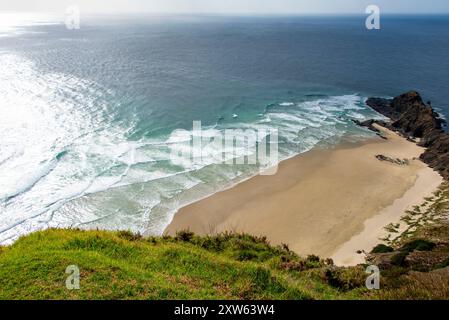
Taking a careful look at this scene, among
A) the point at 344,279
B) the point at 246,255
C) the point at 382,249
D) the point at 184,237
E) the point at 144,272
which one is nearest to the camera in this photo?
the point at 144,272

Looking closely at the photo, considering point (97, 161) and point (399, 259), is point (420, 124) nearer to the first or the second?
point (399, 259)

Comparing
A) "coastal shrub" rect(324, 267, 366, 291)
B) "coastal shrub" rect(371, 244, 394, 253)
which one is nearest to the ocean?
"coastal shrub" rect(371, 244, 394, 253)

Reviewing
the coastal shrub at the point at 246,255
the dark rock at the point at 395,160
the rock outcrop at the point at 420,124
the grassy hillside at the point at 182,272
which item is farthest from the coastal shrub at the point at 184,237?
the dark rock at the point at 395,160

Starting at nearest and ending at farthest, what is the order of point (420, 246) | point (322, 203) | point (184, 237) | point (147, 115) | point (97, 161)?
point (184, 237)
point (420, 246)
point (322, 203)
point (97, 161)
point (147, 115)

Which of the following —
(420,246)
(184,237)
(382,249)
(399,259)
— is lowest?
(382,249)

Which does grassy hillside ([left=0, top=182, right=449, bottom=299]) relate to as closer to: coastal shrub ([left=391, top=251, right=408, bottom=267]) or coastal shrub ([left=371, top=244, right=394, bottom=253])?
coastal shrub ([left=391, top=251, right=408, bottom=267])

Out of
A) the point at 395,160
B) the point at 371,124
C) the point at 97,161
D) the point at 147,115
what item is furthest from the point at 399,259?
the point at 371,124

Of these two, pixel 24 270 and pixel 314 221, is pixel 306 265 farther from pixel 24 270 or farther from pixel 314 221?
pixel 314 221
